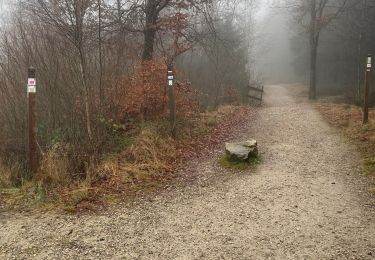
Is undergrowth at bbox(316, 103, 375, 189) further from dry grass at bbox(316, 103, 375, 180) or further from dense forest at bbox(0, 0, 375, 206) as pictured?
dense forest at bbox(0, 0, 375, 206)

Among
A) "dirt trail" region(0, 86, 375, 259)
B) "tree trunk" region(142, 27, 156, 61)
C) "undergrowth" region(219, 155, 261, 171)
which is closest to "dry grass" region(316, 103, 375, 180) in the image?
"dirt trail" region(0, 86, 375, 259)

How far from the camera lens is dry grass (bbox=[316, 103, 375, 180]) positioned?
837 cm

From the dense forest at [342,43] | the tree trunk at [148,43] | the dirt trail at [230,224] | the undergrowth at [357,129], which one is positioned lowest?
the dirt trail at [230,224]

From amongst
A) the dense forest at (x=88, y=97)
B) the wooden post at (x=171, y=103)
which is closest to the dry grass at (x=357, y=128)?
the dense forest at (x=88, y=97)

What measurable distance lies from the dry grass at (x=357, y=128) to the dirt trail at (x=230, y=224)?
61 cm

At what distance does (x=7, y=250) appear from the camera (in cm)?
490

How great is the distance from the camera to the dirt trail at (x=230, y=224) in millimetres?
4816

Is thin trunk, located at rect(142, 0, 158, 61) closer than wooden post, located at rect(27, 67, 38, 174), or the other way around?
wooden post, located at rect(27, 67, 38, 174)

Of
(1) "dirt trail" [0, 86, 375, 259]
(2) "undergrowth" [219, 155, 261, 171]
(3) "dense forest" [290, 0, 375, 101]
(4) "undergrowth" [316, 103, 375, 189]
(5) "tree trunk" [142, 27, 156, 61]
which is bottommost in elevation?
(1) "dirt trail" [0, 86, 375, 259]

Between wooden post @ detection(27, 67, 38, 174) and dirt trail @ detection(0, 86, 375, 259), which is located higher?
wooden post @ detection(27, 67, 38, 174)

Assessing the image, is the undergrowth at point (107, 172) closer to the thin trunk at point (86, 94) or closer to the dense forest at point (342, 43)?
the thin trunk at point (86, 94)

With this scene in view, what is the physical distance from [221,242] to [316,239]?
1.23 metres

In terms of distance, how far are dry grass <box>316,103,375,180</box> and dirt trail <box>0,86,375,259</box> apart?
61 cm

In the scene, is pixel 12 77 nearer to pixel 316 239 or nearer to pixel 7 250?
pixel 7 250
